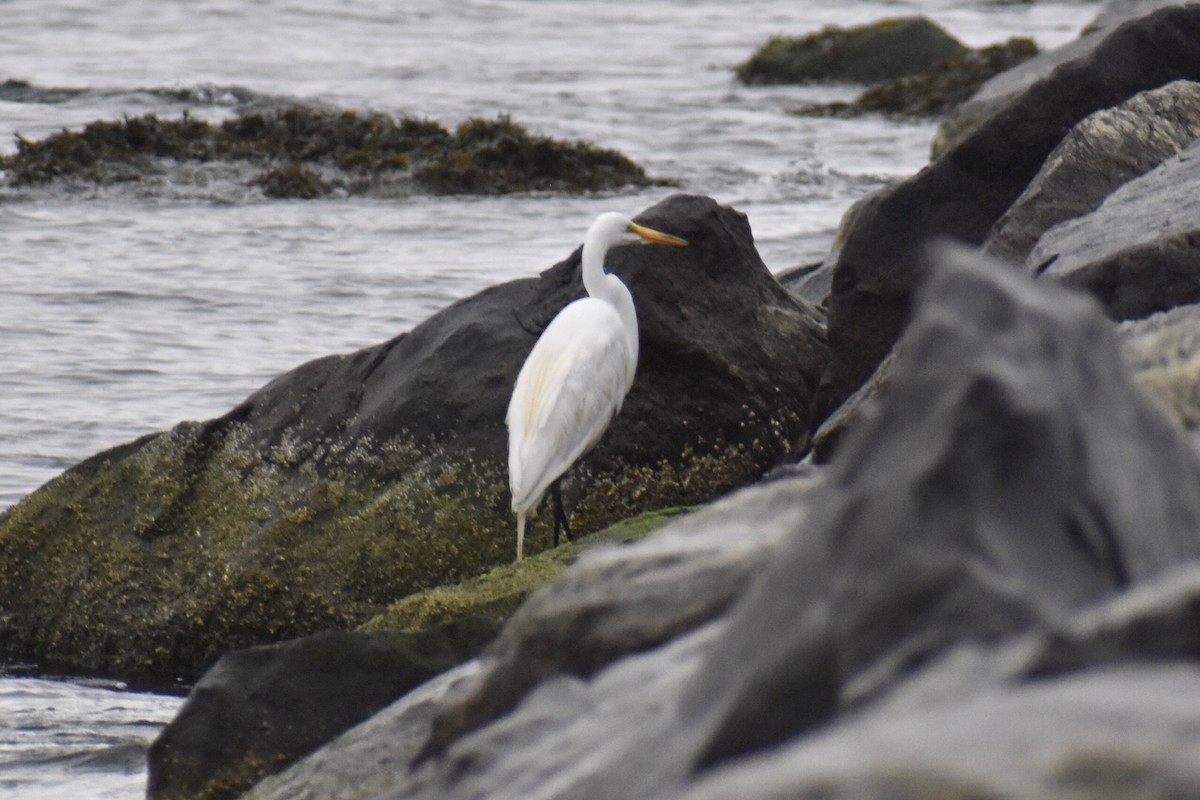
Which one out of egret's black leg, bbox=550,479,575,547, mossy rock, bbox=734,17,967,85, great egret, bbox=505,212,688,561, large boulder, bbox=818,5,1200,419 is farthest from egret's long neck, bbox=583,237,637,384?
mossy rock, bbox=734,17,967,85

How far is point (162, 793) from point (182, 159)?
1347cm

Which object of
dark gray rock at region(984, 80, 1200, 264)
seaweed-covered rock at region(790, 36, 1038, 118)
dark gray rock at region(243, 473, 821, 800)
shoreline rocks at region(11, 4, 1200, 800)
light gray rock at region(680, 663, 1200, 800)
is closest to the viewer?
light gray rock at region(680, 663, 1200, 800)

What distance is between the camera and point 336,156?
55.8 feet

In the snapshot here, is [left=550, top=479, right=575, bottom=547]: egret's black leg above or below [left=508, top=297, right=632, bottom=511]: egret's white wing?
below

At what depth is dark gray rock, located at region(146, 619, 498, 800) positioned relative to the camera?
4.19 metres

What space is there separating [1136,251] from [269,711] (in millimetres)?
2708

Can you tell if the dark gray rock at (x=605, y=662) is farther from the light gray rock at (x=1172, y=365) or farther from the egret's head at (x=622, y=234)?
the egret's head at (x=622, y=234)

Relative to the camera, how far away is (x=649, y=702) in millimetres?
2305

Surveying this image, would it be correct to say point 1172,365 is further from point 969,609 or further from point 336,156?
point 336,156

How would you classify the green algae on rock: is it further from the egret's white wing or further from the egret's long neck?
the egret's white wing

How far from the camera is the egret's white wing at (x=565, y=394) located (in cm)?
617

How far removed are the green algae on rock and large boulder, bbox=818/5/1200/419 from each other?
9727 mm

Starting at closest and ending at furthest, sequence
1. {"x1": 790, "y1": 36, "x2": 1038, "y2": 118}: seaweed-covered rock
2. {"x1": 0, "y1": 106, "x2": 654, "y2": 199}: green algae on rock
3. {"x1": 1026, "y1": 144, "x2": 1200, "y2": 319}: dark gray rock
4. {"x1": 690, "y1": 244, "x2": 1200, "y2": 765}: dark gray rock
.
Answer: {"x1": 690, "y1": 244, "x2": 1200, "y2": 765}: dark gray rock → {"x1": 1026, "y1": 144, "x2": 1200, "y2": 319}: dark gray rock → {"x1": 0, "y1": 106, "x2": 654, "y2": 199}: green algae on rock → {"x1": 790, "y1": 36, "x2": 1038, "y2": 118}: seaweed-covered rock

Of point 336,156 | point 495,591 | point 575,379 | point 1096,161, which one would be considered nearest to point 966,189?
point 1096,161
